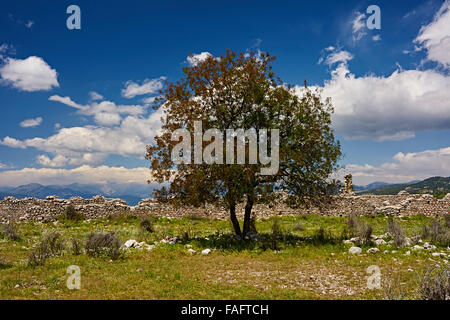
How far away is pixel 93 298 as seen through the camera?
8273 mm

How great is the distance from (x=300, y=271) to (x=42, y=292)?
28.2 ft

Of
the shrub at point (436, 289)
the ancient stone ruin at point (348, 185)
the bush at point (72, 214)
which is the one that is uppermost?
the ancient stone ruin at point (348, 185)

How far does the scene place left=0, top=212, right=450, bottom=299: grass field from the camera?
28.3 ft

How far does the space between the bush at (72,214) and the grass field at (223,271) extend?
1313 centimetres

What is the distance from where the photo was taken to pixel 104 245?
14.1 meters

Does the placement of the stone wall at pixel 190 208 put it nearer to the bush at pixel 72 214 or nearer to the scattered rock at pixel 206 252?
the bush at pixel 72 214

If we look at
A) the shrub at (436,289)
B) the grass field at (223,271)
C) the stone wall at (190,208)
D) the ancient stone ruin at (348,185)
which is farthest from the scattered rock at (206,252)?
the ancient stone ruin at (348,185)

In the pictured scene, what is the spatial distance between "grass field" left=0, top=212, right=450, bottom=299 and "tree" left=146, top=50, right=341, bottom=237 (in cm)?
289

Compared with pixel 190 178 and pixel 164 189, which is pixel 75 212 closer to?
pixel 164 189

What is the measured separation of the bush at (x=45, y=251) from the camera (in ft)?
38.8

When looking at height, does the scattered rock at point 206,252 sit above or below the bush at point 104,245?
below

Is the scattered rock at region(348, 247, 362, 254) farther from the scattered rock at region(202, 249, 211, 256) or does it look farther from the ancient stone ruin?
the ancient stone ruin

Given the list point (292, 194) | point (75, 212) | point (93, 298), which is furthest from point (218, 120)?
point (75, 212)

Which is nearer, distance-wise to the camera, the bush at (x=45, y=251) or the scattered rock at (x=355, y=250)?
the bush at (x=45, y=251)
